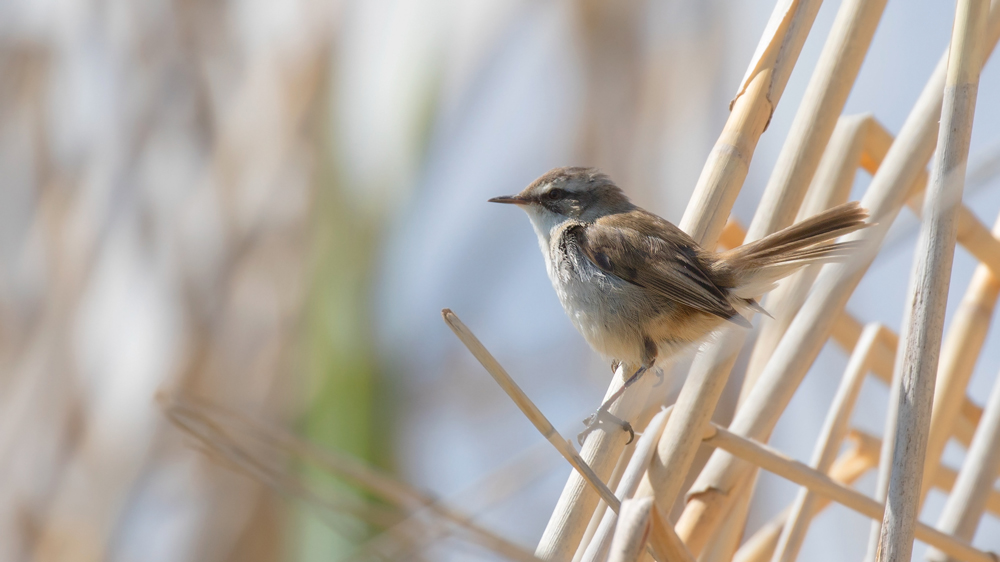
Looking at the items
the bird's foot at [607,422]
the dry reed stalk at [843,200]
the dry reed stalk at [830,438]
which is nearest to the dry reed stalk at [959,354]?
the dry reed stalk at [843,200]

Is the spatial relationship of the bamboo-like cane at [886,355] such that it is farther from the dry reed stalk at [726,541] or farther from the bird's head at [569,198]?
the dry reed stalk at [726,541]

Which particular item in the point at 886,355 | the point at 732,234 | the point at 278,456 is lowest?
the point at 278,456

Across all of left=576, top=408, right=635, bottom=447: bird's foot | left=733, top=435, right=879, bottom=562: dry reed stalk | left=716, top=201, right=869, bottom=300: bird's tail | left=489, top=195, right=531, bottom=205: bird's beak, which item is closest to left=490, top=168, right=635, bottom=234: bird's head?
left=489, top=195, right=531, bottom=205: bird's beak

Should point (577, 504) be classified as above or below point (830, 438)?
below

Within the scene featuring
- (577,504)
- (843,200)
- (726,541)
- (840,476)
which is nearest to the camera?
(577,504)

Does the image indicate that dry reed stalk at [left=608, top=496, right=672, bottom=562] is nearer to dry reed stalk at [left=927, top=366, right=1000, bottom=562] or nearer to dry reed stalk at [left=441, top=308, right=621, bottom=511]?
dry reed stalk at [left=441, top=308, right=621, bottom=511]

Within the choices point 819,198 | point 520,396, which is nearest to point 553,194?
point 819,198

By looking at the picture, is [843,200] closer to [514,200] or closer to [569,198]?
[569,198]
